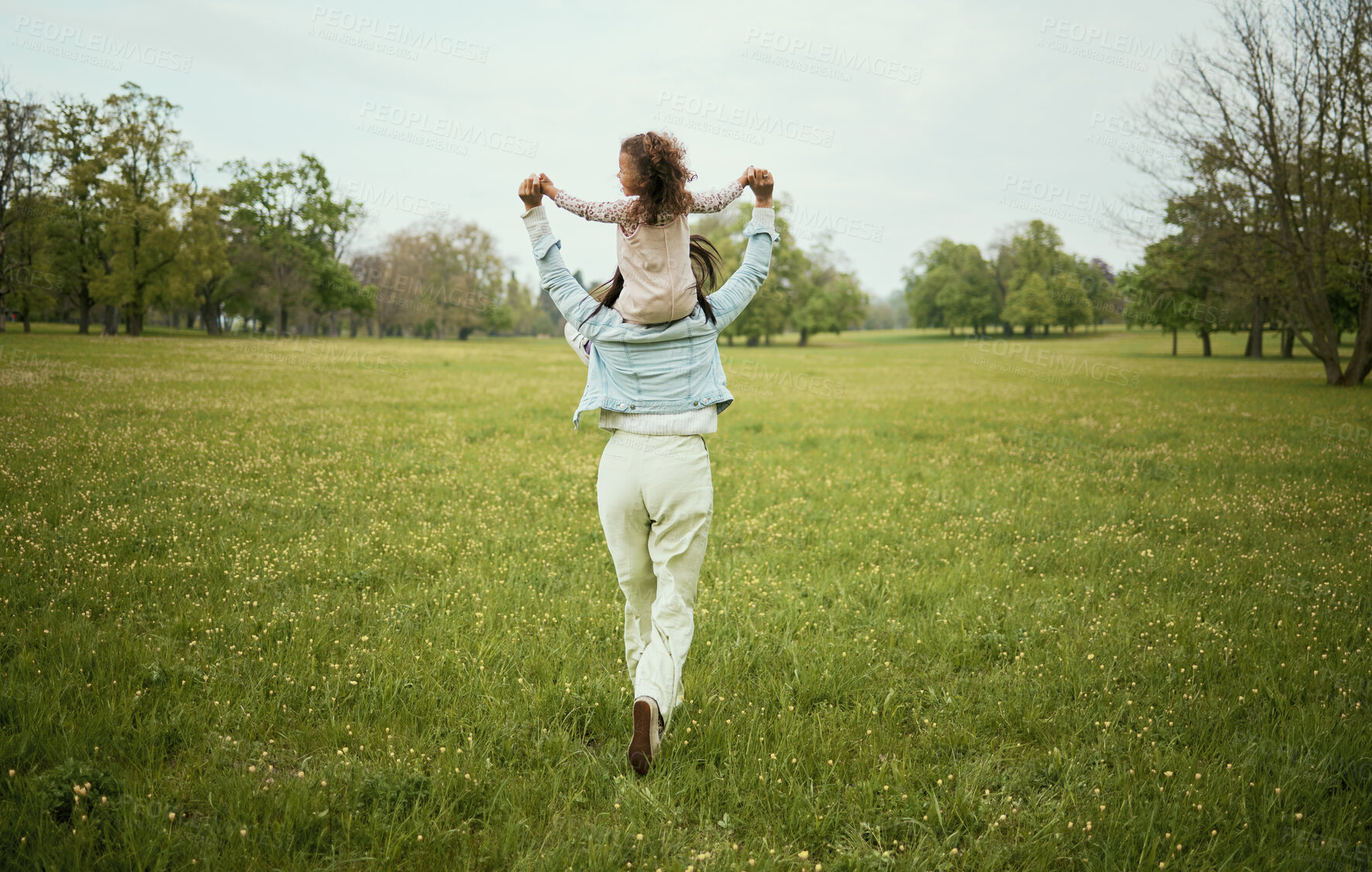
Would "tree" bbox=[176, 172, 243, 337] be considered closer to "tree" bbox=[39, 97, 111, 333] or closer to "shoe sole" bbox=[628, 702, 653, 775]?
"tree" bbox=[39, 97, 111, 333]

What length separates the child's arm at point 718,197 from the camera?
3.67 metres

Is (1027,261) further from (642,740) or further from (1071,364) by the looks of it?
(642,740)

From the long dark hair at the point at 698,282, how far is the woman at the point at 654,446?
2 cm

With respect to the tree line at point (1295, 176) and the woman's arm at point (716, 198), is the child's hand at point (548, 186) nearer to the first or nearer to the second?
the woman's arm at point (716, 198)

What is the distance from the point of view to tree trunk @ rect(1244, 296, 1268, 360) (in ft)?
164

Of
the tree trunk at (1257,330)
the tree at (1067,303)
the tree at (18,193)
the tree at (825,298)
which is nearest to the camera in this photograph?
the tree at (18,193)

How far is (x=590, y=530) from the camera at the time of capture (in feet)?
27.9

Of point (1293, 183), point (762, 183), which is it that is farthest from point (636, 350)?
point (1293, 183)

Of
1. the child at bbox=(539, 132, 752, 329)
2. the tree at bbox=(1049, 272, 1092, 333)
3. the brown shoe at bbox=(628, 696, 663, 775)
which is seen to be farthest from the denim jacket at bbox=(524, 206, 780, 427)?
the tree at bbox=(1049, 272, 1092, 333)

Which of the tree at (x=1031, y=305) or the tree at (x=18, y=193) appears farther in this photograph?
the tree at (x=1031, y=305)

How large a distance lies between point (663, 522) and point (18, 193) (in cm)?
6333

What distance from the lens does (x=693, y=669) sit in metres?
5.14

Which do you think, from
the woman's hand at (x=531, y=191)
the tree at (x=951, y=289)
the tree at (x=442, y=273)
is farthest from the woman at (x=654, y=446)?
A: the tree at (x=951, y=289)

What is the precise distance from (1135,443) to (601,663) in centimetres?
1484
